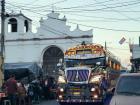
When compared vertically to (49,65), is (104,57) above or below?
above

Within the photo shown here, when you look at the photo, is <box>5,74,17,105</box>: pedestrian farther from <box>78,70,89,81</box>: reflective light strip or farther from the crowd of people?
<box>78,70,89,81</box>: reflective light strip

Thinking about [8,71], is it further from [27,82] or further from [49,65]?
[49,65]

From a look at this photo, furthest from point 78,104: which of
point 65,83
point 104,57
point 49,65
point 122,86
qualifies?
point 49,65

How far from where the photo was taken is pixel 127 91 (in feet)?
43.2

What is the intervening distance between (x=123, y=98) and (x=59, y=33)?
4740cm

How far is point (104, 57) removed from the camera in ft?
79.3

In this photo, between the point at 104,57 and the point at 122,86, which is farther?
the point at 104,57

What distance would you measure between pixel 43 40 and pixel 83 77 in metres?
37.3

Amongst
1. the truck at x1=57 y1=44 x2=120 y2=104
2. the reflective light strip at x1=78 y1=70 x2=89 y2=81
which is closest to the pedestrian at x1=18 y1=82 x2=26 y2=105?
the truck at x1=57 y1=44 x2=120 y2=104

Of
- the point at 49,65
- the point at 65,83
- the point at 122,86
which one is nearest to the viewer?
the point at 122,86

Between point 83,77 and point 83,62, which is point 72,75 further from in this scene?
point 83,62

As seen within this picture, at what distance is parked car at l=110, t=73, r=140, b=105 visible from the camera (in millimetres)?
12242

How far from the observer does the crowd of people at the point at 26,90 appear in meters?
23.4

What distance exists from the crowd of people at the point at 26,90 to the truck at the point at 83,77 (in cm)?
228
